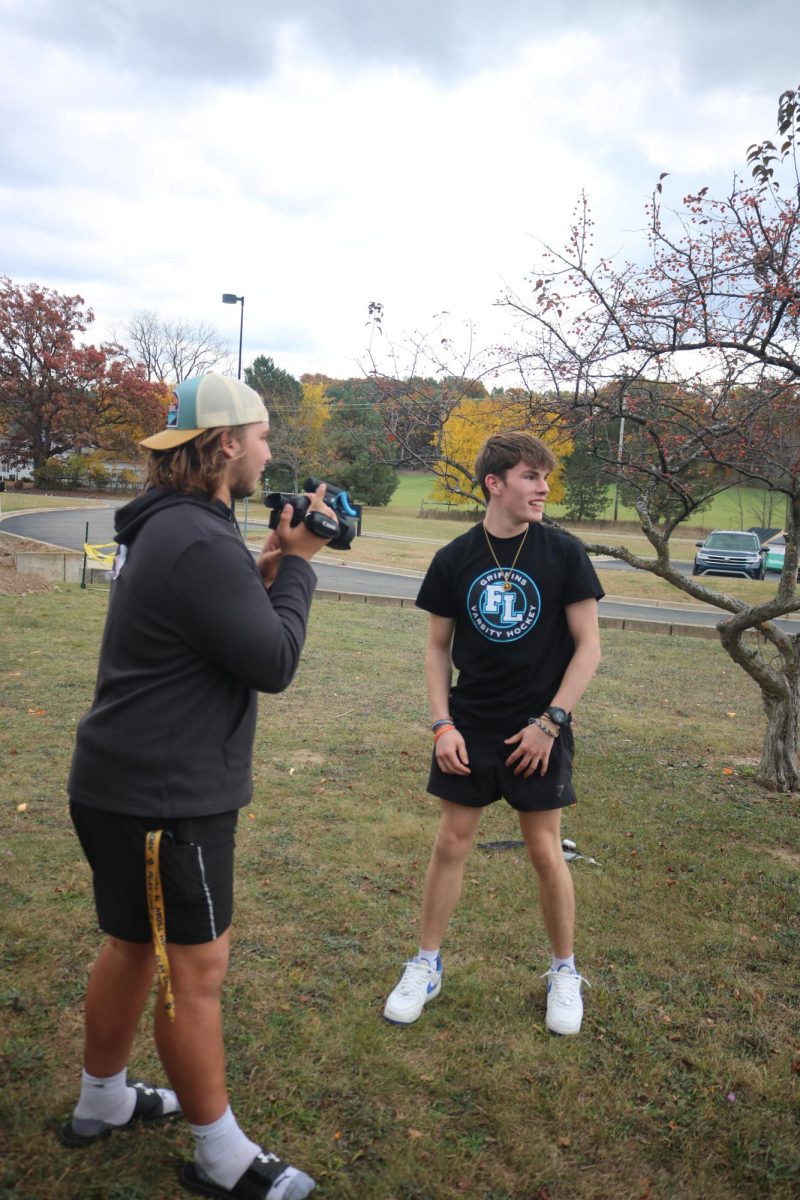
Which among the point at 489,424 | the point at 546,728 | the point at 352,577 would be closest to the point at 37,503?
the point at 352,577

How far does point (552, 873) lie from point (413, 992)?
0.64 metres

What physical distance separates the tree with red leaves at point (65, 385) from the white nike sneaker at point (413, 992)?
45.1m

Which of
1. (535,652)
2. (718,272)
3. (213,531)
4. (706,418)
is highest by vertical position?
(718,272)

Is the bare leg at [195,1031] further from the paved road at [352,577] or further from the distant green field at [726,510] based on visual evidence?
the distant green field at [726,510]

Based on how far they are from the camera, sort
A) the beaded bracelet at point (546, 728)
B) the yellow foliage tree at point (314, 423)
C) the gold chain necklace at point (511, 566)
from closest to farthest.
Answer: the beaded bracelet at point (546, 728) < the gold chain necklace at point (511, 566) < the yellow foliage tree at point (314, 423)

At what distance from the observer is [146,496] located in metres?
1.94

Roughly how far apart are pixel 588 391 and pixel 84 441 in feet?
149

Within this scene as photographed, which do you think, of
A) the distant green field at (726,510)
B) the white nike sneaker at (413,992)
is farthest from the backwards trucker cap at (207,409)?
the distant green field at (726,510)

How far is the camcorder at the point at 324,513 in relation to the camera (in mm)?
2061

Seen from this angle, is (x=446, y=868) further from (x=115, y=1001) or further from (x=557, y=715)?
(x=115, y=1001)

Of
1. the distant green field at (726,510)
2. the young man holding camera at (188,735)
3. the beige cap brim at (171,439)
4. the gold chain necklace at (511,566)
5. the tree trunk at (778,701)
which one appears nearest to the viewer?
the young man holding camera at (188,735)

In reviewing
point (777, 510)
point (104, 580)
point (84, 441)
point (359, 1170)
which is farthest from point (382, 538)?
point (359, 1170)

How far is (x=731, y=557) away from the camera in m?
24.1

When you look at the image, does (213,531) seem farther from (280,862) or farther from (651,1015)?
(280,862)
